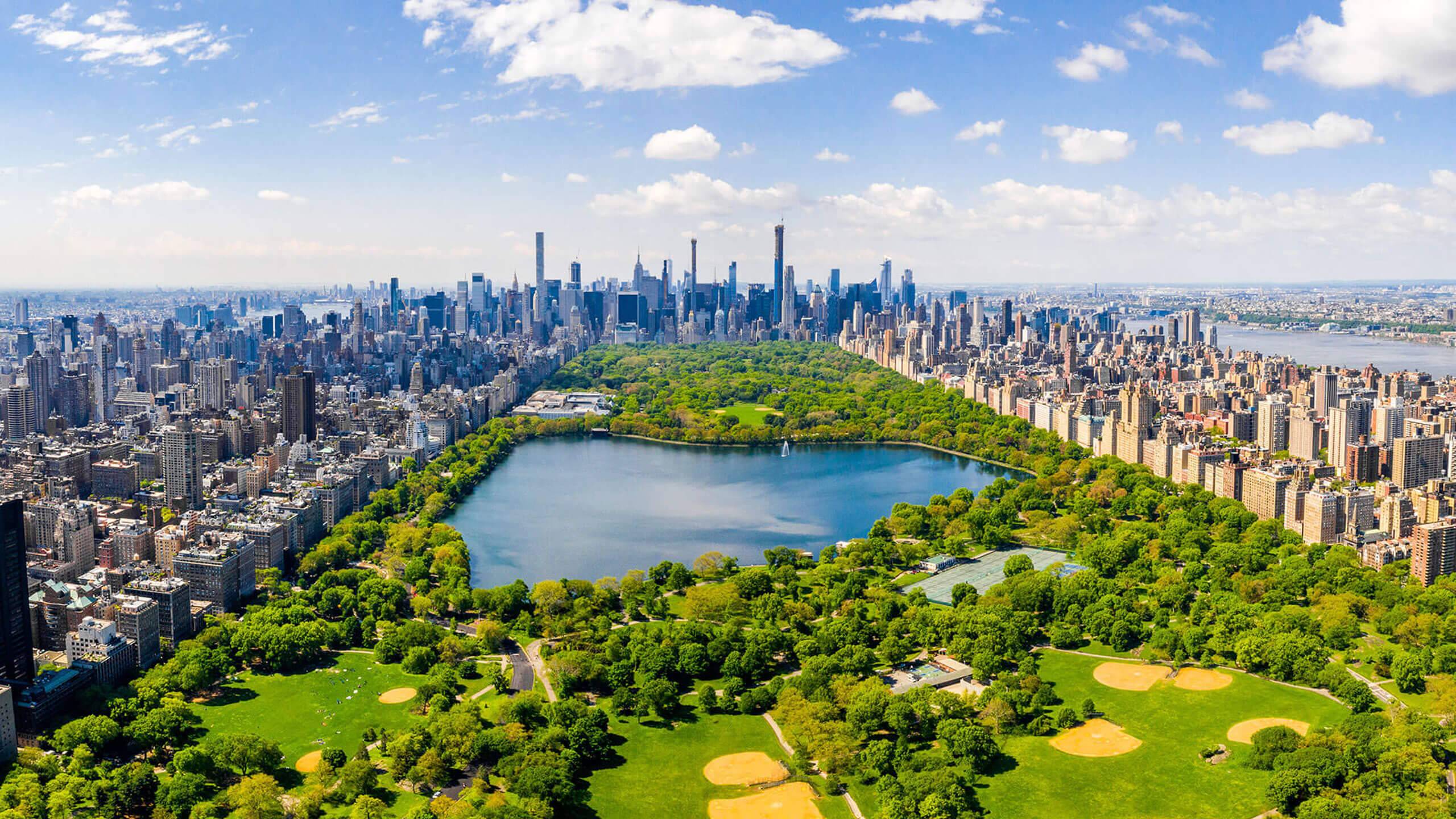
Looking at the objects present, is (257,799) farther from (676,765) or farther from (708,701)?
(708,701)

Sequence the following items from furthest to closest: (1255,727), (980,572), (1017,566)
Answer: (980,572), (1017,566), (1255,727)

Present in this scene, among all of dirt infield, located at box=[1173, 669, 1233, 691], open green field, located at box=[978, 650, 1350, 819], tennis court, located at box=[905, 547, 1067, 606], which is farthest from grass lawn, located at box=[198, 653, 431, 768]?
dirt infield, located at box=[1173, 669, 1233, 691]

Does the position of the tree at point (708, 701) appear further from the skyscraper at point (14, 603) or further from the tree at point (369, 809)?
the skyscraper at point (14, 603)

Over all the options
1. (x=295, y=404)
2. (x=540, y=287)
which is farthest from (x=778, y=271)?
(x=295, y=404)

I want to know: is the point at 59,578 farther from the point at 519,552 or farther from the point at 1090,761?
the point at 1090,761

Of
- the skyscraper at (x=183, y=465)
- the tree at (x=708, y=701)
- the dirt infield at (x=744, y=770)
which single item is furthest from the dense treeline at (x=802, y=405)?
the dirt infield at (x=744, y=770)
